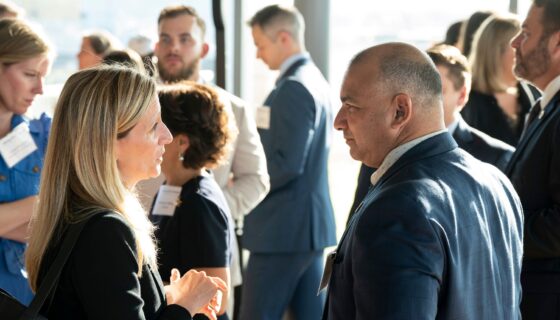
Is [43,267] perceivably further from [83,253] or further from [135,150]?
[135,150]

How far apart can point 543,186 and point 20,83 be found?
178cm

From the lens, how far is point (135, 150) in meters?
1.83

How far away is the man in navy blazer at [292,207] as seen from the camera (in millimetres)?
4039

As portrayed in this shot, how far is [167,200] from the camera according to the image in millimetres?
2434

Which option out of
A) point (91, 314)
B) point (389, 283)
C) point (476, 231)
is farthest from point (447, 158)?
point (91, 314)

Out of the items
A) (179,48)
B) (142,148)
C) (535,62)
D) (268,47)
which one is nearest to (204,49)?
(179,48)

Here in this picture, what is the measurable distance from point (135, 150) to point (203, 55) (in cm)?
230

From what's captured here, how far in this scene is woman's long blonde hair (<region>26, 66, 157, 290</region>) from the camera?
5.54 feet

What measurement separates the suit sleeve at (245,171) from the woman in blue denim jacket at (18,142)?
3.43ft

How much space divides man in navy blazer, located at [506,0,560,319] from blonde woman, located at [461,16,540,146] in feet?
3.48

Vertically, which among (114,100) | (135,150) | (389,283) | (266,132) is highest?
(114,100)

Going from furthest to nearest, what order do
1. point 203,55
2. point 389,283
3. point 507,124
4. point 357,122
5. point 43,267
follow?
point 203,55 → point 507,124 → point 357,122 → point 43,267 → point 389,283

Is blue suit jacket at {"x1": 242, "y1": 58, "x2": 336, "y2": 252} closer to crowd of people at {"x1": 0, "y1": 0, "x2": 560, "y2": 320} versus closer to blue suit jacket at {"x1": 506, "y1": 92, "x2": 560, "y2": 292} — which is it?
crowd of people at {"x1": 0, "y1": 0, "x2": 560, "y2": 320}

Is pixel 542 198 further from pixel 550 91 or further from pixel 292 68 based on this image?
pixel 292 68
